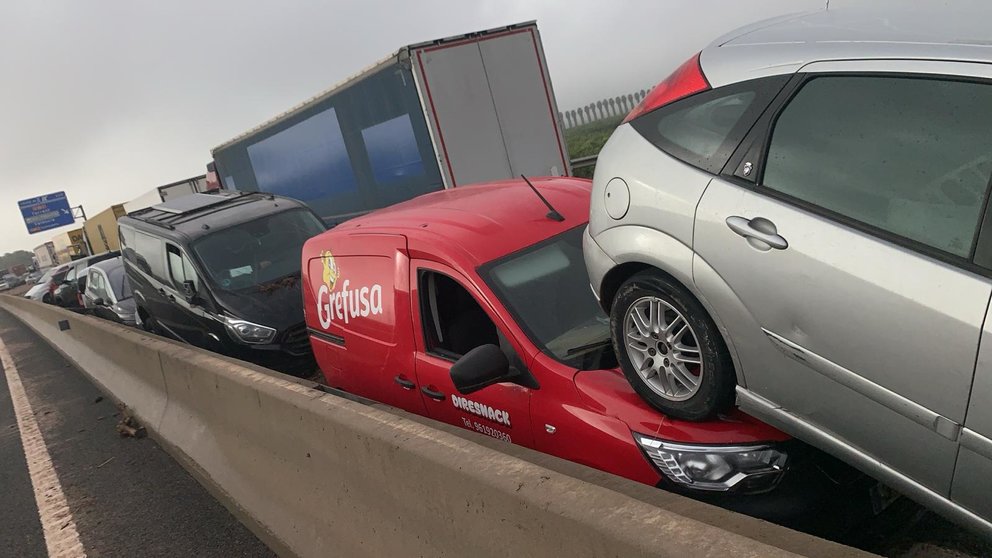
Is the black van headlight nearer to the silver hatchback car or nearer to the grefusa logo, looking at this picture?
the grefusa logo

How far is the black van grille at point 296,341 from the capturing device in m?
7.25

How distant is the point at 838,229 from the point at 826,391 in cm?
51

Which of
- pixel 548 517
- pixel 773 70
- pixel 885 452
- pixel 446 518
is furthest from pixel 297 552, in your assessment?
pixel 773 70

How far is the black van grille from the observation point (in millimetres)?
7250

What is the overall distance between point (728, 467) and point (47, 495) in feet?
17.0

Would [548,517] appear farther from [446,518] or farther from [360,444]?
[360,444]

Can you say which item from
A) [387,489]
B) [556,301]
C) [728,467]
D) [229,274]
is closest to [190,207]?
[229,274]

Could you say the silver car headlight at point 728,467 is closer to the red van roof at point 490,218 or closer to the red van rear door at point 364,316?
the red van roof at point 490,218

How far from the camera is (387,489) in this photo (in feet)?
9.14

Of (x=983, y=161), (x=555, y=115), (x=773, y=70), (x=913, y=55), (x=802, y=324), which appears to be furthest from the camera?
(x=555, y=115)

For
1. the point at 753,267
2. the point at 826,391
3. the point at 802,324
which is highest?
the point at 753,267

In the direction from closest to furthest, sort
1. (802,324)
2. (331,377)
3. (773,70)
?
(802,324), (773,70), (331,377)

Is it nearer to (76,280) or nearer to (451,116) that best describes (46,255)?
(76,280)

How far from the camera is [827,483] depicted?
2.71 m
